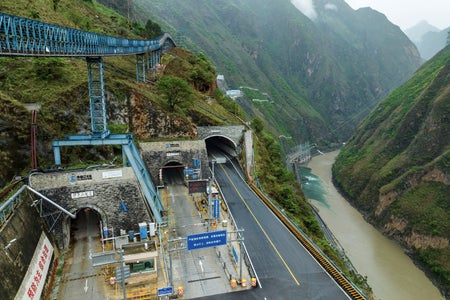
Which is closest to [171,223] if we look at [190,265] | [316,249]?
[190,265]

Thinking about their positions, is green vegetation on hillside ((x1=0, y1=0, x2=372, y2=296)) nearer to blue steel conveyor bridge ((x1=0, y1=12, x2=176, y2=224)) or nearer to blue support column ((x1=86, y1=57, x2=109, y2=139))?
blue steel conveyor bridge ((x1=0, y1=12, x2=176, y2=224))

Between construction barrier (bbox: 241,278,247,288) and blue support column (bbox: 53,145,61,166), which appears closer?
construction barrier (bbox: 241,278,247,288)

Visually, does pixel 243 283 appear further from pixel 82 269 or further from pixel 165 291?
pixel 82 269

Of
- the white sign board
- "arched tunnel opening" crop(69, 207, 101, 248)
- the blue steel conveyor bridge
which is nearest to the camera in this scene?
the blue steel conveyor bridge

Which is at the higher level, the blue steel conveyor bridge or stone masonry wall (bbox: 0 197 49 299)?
the blue steel conveyor bridge

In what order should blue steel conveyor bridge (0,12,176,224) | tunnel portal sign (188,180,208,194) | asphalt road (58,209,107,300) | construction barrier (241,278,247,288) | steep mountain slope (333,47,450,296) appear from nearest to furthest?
1. blue steel conveyor bridge (0,12,176,224)
2. asphalt road (58,209,107,300)
3. construction barrier (241,278,247,288)
4. tunnel portal sign (188,180,208,194)
5. steep mountain slope (333,47,450,296)

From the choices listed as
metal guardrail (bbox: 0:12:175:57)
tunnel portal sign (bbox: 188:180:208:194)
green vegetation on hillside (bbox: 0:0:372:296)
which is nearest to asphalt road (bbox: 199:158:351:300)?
tunnel portal sign (bbox: 188:180:208:194)

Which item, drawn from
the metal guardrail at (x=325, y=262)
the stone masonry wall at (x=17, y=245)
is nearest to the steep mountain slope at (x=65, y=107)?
the stone masonry wall at (x=17, y=245)

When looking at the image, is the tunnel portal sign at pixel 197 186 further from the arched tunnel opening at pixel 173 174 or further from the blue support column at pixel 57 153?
the blue support column at pixel 57 153
